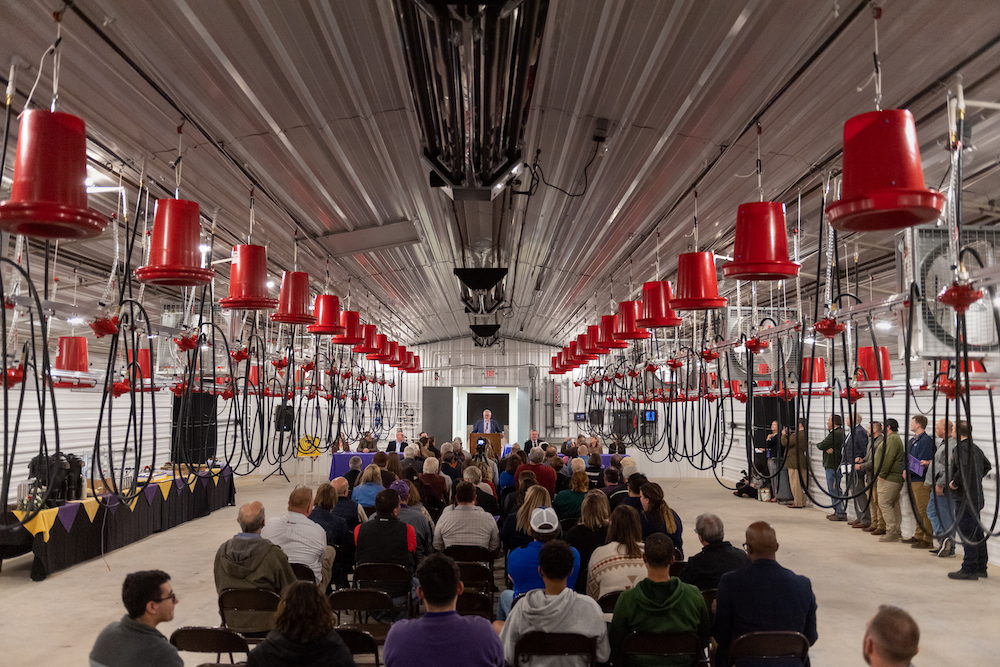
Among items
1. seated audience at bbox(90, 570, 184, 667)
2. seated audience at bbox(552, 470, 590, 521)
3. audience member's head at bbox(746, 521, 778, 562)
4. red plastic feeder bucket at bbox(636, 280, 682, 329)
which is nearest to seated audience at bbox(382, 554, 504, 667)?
seated audience at bbox(90, 570, 184, 667)

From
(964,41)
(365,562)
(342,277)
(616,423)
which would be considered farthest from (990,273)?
(616,423)

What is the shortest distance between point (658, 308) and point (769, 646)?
247 cm

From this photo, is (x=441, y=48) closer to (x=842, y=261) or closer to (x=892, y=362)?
(x=842, y=261)

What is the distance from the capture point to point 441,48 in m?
2.96

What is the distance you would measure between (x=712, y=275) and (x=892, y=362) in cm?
1218

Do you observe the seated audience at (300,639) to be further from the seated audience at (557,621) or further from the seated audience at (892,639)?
the seated audience at (892,639)

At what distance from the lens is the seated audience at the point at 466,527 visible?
5.22 metres

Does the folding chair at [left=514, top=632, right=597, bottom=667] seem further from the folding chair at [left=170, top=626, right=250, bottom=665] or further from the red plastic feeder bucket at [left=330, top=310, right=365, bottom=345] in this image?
the red plastic feeder bucket at [left=330, top=310, right=365, bottom=345]

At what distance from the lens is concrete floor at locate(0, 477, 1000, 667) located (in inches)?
203

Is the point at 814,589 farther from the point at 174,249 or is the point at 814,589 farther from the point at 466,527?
the point at 174,249

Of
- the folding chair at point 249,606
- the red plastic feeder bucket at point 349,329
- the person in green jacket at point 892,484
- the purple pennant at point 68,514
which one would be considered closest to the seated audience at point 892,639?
the folding chair at point 249,606

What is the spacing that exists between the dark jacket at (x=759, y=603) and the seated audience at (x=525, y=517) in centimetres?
178

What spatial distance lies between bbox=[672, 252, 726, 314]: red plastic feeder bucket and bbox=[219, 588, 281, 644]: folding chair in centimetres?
286

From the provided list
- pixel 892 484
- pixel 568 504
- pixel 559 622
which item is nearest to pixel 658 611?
Answer: pixel 559 622
